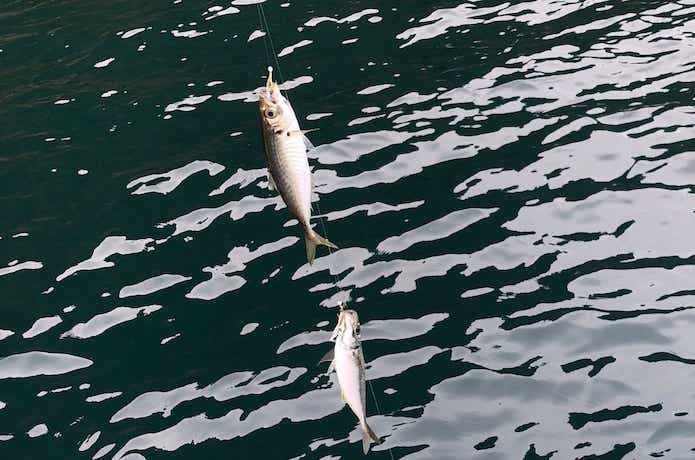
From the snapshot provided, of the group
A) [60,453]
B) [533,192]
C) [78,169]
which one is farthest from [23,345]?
[533,192]

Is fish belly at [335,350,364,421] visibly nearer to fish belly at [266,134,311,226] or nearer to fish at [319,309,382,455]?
fish at [319,309,382,455]

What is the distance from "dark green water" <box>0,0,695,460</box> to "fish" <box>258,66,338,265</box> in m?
3.19

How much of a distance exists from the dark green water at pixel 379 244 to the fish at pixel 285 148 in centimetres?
319

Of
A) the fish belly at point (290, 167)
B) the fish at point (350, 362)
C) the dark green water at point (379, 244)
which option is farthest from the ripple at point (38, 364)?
the fish belly at point (290, 167)

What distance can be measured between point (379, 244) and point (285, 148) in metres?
5.39

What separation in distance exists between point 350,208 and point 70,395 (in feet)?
15.0

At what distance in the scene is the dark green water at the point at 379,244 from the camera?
9.80 metres

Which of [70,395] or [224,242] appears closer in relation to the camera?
[70,395]

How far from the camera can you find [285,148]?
284 inches

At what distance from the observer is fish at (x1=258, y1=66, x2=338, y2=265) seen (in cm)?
716

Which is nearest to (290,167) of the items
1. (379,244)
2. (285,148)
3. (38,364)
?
(285,148)

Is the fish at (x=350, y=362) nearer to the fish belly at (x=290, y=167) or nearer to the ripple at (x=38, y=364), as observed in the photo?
the fish belly at (x=290, y=167)

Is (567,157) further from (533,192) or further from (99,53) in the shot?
(99,53)

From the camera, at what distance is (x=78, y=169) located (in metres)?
15.4
